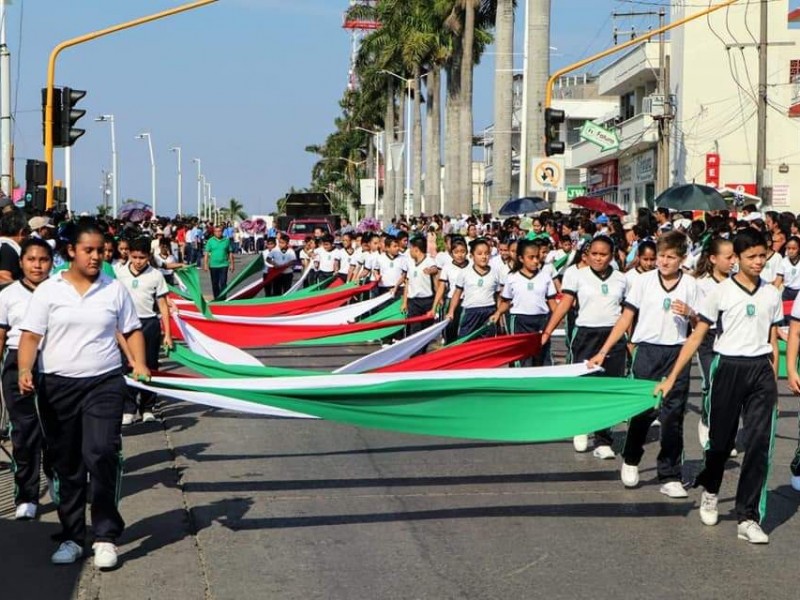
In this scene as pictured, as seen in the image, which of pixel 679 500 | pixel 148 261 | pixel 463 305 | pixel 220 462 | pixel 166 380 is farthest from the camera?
pixel 463 305

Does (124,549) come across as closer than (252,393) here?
Yes

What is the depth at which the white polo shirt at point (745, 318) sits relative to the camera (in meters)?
8.26

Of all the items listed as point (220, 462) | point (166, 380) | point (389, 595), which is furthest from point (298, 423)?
point (389, 595)

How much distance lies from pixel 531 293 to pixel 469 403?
5111 millimetres

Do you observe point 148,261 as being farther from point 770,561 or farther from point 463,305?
point 770,561

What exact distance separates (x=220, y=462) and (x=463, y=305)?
551 centimetres

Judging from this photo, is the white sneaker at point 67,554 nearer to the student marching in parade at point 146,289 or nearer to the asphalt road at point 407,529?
the asphalt road at point 407,529

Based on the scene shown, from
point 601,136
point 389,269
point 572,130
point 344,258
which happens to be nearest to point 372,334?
point 389,269

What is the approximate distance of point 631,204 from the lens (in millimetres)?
58656

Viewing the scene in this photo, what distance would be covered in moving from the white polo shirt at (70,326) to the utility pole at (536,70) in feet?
74.7

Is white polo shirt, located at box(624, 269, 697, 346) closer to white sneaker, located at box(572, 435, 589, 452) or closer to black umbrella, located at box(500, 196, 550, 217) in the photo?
white sneaker, located at box(572, 435, 589, 452)

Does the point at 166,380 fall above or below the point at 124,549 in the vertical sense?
above

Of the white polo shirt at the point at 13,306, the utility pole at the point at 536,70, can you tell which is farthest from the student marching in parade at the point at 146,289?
the utility pole at the point at 536,70

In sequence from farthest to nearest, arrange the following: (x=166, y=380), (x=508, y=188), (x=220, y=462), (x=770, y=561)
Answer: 1. (x=508, y=188)
2. (x=220, y=462)
3. (x=166, y=380)
4. (x=770, y=561)
